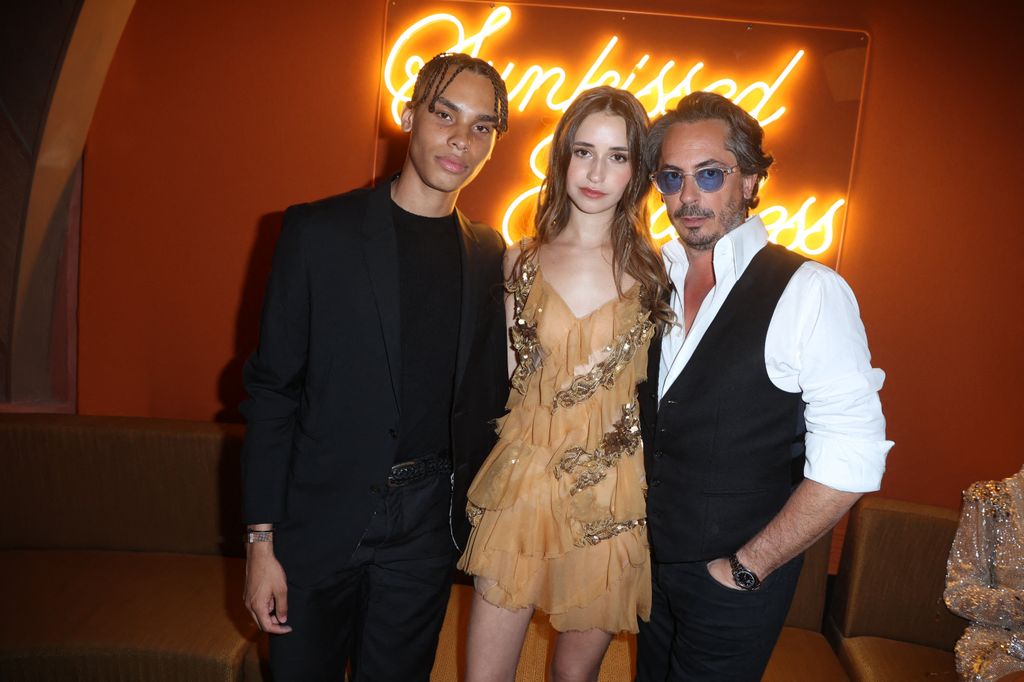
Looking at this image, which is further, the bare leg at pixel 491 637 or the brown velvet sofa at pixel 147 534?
the brown velvet sofa at pixel 147 534

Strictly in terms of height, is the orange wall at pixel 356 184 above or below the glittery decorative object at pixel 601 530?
above

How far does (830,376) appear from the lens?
1.69m

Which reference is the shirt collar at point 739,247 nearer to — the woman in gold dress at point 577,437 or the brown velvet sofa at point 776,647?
the woman in gold dress at point 577,437

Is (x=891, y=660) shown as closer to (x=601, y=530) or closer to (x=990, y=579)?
(x=990, y=579)

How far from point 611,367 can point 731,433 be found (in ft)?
1.30

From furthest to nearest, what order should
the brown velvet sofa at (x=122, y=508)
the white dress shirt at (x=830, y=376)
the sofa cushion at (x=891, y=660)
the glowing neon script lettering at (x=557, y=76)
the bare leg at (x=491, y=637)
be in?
the glowing neon script lettering at (x=557, y=76)
the brown velvet sofa at (x=122, y=508)
the sofa cushion at (x=891, y=660)
the bare leg at (x=491, y=637)
the white dress shirt at (x=830, y=376)

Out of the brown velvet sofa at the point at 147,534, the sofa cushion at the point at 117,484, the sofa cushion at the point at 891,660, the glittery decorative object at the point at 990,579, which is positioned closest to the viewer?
the glittery decorative object at the point at 990,579

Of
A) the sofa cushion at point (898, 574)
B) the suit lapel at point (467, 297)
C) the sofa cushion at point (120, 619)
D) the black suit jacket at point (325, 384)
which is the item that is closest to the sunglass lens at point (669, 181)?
the suit lapel at point (467, 297)

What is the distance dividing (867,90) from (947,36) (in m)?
0.43

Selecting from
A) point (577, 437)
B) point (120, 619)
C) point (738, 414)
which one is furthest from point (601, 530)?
point (120, 619)

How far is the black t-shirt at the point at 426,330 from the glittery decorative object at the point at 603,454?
Answer: 35 centimetres

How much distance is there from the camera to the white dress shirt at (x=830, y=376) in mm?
1675

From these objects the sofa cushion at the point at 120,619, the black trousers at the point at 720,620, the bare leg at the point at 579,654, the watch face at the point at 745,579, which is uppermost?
the watch face at the point at 745,579

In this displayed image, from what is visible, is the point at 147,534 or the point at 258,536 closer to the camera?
the point at 258,536
